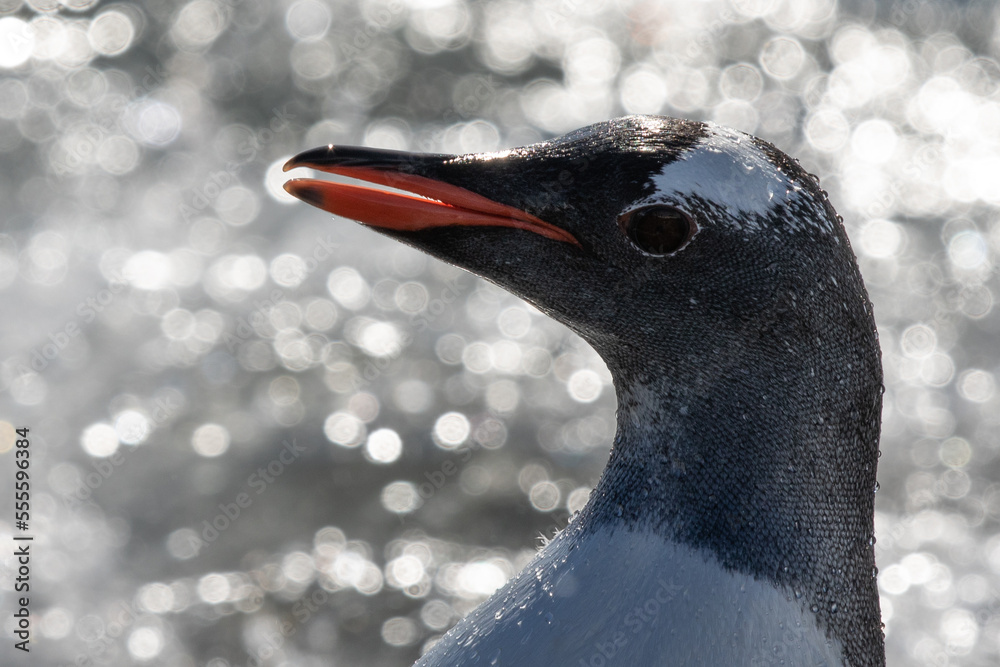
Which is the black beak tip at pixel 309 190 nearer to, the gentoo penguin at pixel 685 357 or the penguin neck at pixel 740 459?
the gentoo penguin at pixel 685 357

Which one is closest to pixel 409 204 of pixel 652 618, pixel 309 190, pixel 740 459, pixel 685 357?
pixel 309 190

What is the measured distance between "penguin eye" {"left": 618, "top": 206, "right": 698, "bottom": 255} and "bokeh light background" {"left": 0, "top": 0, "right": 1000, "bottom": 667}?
2.59 metres

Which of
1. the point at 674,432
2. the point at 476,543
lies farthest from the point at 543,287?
the point at 476,543

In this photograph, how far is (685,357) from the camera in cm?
197

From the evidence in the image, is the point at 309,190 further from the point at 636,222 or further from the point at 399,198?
the point at 636,222

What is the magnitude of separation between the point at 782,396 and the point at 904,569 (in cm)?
323

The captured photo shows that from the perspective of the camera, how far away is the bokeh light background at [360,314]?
4605 mm

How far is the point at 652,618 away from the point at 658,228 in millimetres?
Answer: 672

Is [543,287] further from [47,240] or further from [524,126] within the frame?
[524,126]

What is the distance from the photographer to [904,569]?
4766 mm

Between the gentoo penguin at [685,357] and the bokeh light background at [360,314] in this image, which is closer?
the gentoo penguin at [685,357]

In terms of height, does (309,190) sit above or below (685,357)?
above

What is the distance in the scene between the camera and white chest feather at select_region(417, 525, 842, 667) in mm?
1887

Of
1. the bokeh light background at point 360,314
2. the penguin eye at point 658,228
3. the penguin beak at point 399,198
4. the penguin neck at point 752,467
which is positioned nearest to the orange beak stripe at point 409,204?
the penguin beak at point 399,198
